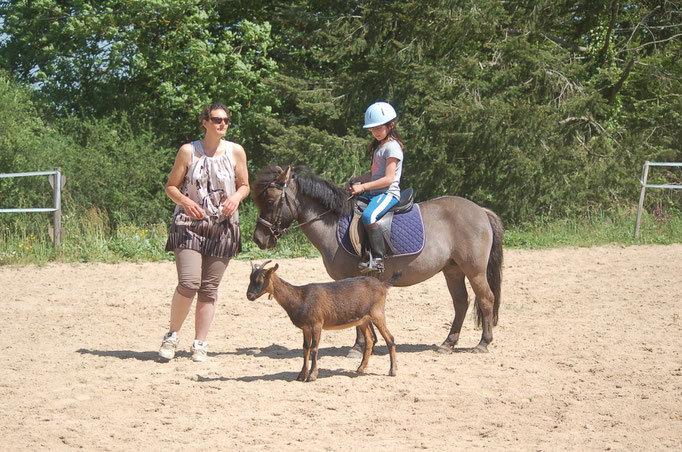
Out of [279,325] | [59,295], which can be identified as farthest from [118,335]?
[59,295]

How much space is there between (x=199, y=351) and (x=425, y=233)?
2.51 metres

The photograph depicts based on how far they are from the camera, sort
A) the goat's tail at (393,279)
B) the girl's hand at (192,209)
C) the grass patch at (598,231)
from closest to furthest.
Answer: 1. the goat's tail at (393,279)
2. the girl's hand at (192,209)
3. the grass patch at (598,231)

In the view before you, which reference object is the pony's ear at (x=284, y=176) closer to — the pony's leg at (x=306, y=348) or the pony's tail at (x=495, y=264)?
the pony's leg at (x=306, y=348)

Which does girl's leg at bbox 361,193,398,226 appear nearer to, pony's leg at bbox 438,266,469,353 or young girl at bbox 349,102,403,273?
young girl at bbox 349,102,403,273

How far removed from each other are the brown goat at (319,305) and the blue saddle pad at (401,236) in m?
0.91

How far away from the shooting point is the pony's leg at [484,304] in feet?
25.4

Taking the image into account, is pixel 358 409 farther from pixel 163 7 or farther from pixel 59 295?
pixel 163 7

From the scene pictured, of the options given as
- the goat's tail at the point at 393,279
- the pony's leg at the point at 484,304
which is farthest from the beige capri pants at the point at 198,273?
the pony's leg at the point at 484,304

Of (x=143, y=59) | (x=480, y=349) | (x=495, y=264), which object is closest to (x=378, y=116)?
(x=495, y=264)

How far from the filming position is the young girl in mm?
7051

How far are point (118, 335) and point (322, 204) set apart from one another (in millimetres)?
2835

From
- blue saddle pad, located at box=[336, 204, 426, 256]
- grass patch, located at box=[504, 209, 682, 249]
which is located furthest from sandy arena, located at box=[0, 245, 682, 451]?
grass patch, located at box=[504, 209, 682, 249]

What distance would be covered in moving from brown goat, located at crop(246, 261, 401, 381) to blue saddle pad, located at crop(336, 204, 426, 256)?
91 cm

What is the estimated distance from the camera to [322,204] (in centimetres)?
761
